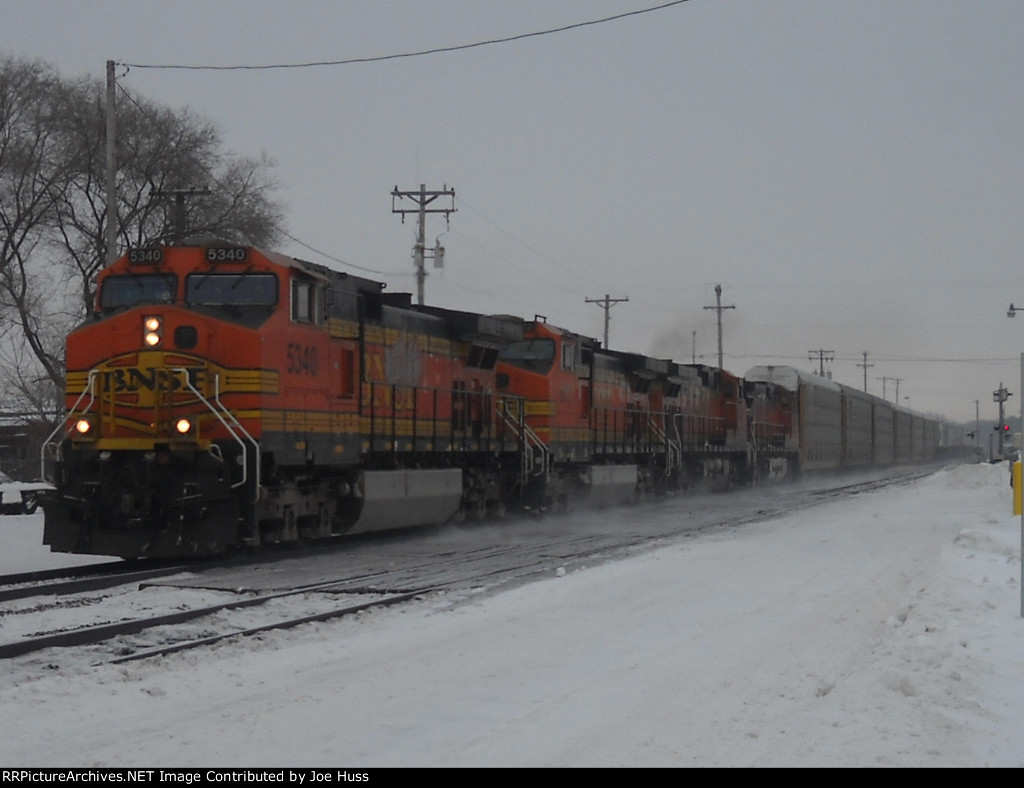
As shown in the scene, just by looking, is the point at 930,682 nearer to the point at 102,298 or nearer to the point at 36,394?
the point at 102,298

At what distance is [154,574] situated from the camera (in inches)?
550

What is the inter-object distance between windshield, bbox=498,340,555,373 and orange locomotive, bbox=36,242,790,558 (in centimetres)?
123

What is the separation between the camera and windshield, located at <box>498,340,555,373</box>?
24.7 metres

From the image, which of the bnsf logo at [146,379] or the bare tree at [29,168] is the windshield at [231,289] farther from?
the bare tree at [29,168]

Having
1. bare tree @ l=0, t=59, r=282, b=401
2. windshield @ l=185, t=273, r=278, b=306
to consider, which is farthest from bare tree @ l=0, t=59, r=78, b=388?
windshield @ l=185, t=273, r=278, b=306

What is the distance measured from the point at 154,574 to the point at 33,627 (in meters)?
3.64

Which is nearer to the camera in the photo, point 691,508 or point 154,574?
point 154,574

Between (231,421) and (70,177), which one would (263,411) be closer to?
(231,421)

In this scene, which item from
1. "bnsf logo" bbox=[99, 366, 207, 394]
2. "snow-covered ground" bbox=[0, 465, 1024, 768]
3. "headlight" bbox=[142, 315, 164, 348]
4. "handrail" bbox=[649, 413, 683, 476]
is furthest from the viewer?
"handrail" bbox=[649, 413, 683, 476]

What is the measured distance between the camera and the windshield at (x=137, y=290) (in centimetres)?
1549

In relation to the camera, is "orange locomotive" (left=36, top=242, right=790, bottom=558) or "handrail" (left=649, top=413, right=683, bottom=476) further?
"handrail" (left=649, top=413, right=683, bottom=476)

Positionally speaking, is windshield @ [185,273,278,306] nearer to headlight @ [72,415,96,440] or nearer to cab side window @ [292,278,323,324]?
cab side window @ [292,278,323,324]

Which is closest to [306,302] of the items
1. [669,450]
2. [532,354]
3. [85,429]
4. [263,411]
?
[263,411]
